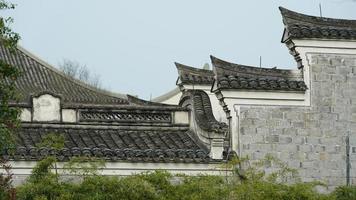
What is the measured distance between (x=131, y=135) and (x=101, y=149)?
1.40 meters

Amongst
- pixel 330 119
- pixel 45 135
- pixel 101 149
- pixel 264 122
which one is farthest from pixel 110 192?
pixel 330 119

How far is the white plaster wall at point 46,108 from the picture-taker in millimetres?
14867

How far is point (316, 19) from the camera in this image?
15.2 metres

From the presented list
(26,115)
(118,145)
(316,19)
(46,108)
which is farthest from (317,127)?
(26,115)

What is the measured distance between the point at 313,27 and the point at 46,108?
15.5ft

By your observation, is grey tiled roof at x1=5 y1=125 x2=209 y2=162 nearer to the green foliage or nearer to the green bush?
the green bush

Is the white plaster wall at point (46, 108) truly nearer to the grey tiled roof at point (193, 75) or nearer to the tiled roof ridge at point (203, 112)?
the tiled roof ridge at point (203, 112)

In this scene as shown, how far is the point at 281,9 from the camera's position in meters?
15.1

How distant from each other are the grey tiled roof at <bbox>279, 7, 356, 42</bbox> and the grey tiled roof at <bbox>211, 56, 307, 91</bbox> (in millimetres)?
648

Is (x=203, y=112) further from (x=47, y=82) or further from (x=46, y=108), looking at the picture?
(x=47, y=82)

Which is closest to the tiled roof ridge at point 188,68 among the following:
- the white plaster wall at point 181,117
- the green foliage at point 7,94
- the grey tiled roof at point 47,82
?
the white plaster wall at point 181,117

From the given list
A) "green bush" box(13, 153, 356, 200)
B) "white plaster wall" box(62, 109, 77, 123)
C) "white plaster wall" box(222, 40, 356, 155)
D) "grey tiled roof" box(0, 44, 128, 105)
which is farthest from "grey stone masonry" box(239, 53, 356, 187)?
"grey tiled roof" box(0, 44, 128, 105)

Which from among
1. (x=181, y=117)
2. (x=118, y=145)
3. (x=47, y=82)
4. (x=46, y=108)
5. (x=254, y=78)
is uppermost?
(x=47, y=82)

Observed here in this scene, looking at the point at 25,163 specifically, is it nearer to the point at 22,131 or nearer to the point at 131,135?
the point at 22,131
